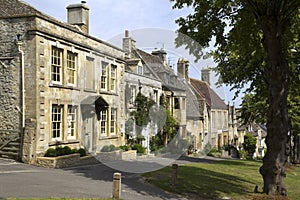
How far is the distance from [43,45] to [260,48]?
10.9 m

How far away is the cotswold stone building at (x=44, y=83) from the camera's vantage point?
738 inches

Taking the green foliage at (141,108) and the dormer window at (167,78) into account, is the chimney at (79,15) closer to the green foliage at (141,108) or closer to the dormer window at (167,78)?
the green foliage at (141,108)

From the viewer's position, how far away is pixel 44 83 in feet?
63.3

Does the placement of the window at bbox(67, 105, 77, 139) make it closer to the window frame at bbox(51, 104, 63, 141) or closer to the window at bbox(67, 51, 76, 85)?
the window frame at bbox(51, 104, 63, 141)

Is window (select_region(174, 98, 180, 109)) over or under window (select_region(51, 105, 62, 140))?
over

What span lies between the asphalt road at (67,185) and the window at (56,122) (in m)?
3.62

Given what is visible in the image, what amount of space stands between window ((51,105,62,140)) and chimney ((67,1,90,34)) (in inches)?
291

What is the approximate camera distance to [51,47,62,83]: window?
2027cm

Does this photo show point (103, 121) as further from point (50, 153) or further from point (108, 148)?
point (50, 153)

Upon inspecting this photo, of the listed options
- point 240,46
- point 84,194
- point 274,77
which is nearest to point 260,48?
point 240,46

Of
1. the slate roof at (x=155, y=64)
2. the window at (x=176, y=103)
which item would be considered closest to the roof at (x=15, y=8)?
the window at (x=176, y=103)

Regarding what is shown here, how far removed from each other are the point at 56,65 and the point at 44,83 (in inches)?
61.7

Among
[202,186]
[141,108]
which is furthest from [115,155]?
[202,186]

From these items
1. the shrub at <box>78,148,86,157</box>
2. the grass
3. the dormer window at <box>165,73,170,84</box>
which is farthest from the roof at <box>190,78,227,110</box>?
the grass
